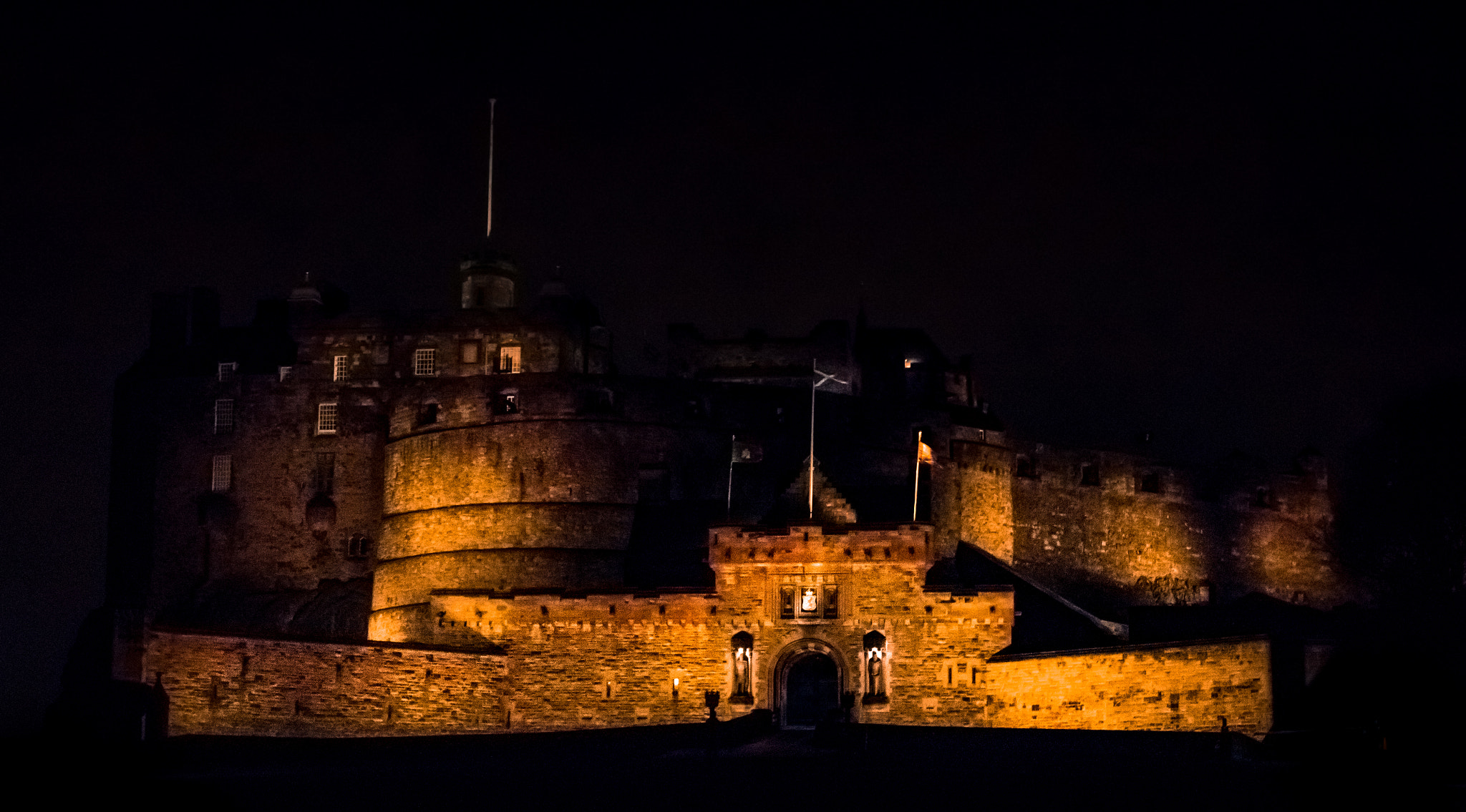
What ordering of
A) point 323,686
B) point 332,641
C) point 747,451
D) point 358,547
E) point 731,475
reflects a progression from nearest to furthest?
point 323,686 < point 332,641 < point 731,475 < point 747,451 < point 358,547

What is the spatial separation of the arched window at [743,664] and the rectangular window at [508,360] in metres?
21.1

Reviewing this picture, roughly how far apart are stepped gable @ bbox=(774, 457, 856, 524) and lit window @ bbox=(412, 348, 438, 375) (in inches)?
664

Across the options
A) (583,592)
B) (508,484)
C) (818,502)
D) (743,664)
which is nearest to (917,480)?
(818,502)

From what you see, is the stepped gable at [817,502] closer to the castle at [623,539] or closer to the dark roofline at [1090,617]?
the castle at [623,539]

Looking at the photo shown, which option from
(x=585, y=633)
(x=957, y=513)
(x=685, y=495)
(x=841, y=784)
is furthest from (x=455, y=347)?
(x=841, y=784)

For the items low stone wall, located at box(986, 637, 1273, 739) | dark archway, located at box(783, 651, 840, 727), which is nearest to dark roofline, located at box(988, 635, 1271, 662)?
low stone wall, located at box(986, 637, 1273, 739)

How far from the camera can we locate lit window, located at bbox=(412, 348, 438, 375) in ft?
213

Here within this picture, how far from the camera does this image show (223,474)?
6325cm

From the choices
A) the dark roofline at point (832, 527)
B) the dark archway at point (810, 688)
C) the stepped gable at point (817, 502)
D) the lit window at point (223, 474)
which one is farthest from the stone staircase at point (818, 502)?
the lit window at point (223, 474)

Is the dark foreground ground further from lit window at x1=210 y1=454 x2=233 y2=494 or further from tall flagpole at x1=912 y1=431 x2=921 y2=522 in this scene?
lit window at x1=210 y1=454 x2=233 y2=494

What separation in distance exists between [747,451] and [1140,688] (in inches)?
768

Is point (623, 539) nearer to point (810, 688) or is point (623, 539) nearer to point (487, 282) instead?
point (810, 688)

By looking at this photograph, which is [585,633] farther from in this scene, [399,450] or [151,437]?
[151,437]

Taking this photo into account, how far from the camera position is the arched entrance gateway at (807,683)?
4541 cm
